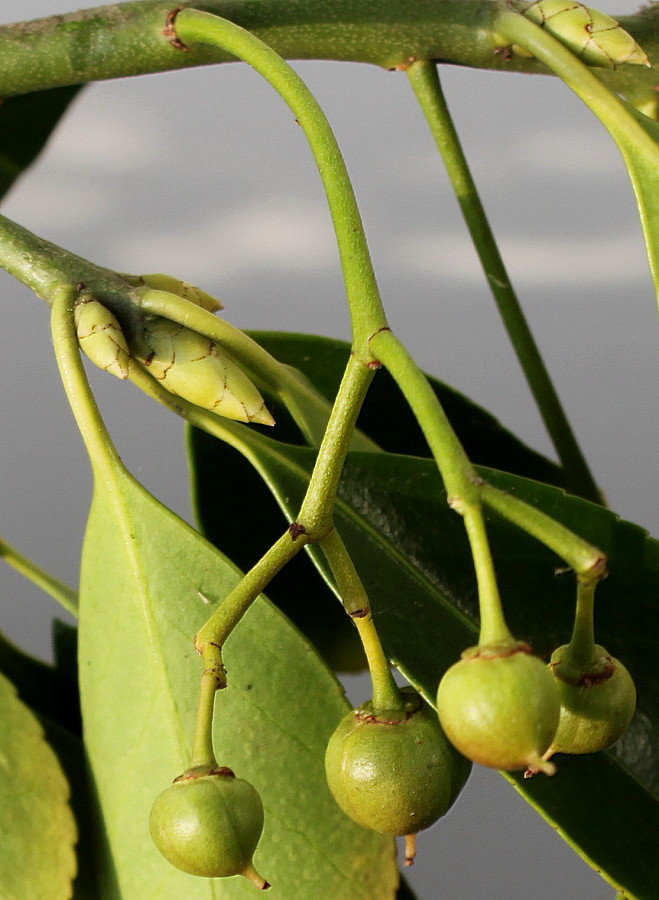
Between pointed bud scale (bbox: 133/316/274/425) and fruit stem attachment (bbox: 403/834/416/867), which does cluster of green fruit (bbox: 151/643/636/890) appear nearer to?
fruit stem attachment (bbox: 403/834/416/867)

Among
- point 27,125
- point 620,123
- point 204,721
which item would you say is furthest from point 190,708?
point 27,125

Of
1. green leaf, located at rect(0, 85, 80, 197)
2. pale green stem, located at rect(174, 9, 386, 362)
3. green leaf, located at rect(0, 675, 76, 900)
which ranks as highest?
green leaf, located at rect(0, 85, 80, 197)

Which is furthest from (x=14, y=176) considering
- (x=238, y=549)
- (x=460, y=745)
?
(x=460, y=745)

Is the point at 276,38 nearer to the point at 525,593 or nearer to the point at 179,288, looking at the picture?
the point at 179,288

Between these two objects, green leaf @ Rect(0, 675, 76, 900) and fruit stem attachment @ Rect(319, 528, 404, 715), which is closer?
fruit stem attachment @ Rect(319, 528, 404, 715)

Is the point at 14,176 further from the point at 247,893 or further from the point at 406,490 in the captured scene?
the point at 247,893

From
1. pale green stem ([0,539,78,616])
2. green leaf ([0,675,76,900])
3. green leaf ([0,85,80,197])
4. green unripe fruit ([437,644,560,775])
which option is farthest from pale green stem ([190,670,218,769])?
green leaf ([0,85,80,197])

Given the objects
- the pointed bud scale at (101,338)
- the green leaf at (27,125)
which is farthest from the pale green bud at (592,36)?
the green leaf at (27,125)
